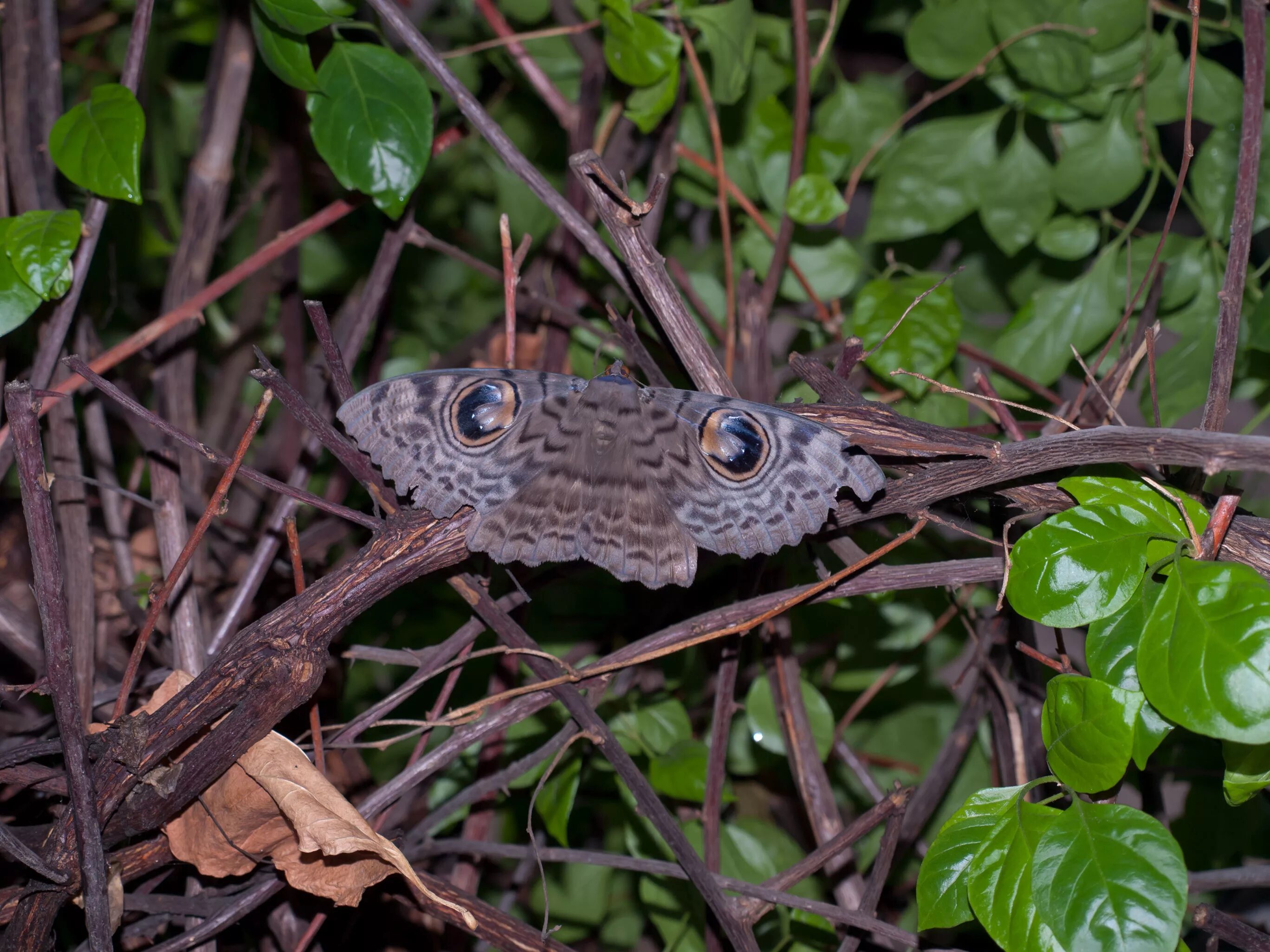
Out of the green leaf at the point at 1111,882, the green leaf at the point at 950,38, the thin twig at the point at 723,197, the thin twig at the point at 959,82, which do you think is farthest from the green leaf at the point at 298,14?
the green leaf at the point at 1111,882

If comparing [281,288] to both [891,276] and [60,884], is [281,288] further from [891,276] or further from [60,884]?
[891,276]

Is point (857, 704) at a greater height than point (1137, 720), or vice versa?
point (1137, 720)

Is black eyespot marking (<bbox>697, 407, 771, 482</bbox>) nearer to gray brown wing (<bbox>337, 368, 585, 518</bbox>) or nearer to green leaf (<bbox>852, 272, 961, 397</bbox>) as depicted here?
gray brown wing (<bbox>337, 368, 585, 518</bbox>)

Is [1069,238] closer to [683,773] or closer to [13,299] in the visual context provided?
[683,773]

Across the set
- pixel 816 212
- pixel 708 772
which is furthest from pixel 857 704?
pixel 816 212

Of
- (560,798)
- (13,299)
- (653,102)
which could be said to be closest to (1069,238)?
(653,102)

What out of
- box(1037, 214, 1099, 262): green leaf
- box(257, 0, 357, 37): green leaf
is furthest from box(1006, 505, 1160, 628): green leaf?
box(257, 0, 357, 37): green leaf
